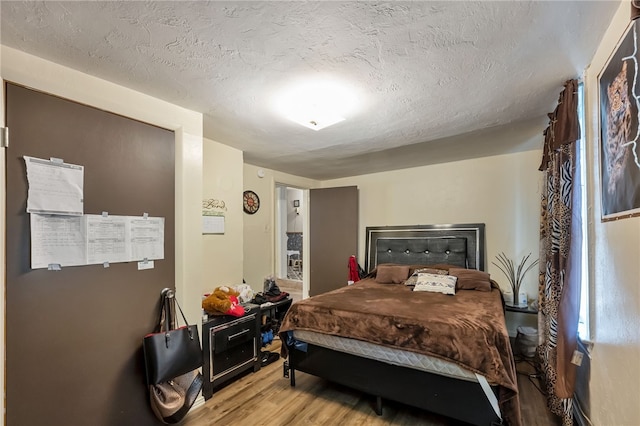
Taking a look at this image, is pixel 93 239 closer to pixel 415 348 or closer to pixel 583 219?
pixel 415 348

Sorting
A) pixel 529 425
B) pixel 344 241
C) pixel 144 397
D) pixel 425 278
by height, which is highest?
pixel 344 241

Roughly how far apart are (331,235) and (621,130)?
3815 mm

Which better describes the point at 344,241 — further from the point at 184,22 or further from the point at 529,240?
the point at 184,22

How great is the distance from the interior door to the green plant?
2.00 meters

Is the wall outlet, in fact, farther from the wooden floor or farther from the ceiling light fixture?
the ceiling light fixture

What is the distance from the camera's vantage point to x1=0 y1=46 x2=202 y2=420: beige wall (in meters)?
1.65

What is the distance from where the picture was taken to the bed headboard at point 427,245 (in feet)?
11.9

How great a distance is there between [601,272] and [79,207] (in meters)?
2.94

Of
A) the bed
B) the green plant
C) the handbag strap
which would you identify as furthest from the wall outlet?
the handbag strap

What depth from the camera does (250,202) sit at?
12.4ft

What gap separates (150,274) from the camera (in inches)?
77.5

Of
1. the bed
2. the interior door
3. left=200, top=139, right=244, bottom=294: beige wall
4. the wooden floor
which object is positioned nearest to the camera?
the bed

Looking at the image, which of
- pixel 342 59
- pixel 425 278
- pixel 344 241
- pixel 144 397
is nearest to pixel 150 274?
pixel 144 397

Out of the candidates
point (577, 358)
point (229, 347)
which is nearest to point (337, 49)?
point (577, 358)
